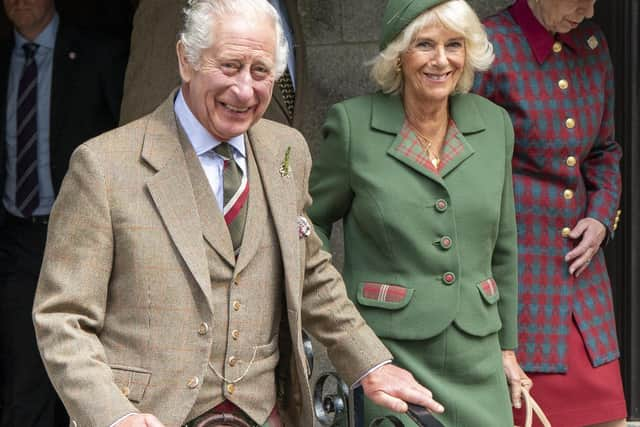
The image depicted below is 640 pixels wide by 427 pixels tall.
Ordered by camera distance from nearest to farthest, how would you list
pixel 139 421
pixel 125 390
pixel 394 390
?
pixel 139 421, pixel 125 390, pixel 394 390

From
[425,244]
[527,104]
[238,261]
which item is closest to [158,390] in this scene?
[238,261]

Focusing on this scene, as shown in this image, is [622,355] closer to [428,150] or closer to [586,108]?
[586,108]

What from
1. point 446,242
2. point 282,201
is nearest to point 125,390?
point 282,201

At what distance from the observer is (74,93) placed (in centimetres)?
518

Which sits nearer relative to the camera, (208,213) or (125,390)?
(125,390)

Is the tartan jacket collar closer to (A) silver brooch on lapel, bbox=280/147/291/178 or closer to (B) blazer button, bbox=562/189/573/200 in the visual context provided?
(B) blazer button, bbox=562/189/573/200

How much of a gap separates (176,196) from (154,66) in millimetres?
1569

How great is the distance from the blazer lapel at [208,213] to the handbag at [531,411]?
52.3 inches

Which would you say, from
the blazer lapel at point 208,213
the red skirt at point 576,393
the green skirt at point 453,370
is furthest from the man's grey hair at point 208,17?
the red skirt at point 576,393

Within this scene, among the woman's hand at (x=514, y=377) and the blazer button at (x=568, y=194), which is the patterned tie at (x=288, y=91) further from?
the woman's hand at (x=514, y=377)

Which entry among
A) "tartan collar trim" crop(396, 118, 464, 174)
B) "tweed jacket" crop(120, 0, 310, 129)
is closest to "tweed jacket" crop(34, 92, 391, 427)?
"tartan collar trim" crop(396, 118, 464, 174)

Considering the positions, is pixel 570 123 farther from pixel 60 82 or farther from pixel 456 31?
pixel 60 82

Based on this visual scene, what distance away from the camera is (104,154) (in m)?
3.12

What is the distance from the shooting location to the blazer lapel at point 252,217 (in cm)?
323
